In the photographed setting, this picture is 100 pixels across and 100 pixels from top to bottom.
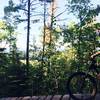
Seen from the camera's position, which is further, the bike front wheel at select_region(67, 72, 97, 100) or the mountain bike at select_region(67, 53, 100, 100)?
the bike front wheel at select_region(67, 72, 97, 100)

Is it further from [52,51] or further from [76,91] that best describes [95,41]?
[76,91]

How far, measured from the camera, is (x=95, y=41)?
36875 millimetres

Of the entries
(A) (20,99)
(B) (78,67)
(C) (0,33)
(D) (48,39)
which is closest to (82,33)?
(B) (78,67)

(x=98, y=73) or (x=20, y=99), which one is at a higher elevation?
(x=98, y=73)

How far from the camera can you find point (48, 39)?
44688mm

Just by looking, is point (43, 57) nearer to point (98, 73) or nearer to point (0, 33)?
point (0, 33)

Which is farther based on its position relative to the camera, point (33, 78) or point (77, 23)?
point (77, 23)

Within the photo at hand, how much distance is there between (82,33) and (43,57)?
5.16 meters

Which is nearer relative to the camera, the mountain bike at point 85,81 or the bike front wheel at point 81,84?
the mountain bike at point 85,81

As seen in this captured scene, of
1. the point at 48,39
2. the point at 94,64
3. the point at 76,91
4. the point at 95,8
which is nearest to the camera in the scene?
the point at 94,64

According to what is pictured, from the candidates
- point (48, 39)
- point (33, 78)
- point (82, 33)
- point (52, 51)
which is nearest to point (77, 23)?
point (82, 33)

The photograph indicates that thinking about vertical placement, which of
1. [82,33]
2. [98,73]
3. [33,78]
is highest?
[82,33]

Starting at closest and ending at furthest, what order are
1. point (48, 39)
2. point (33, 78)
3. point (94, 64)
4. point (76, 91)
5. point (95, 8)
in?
1. point (94, 64)
2. point (76, 91)
3. point (33, 78)
4. point (95, 8)
5. point (48, 39)

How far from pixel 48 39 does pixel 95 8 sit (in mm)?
10579
